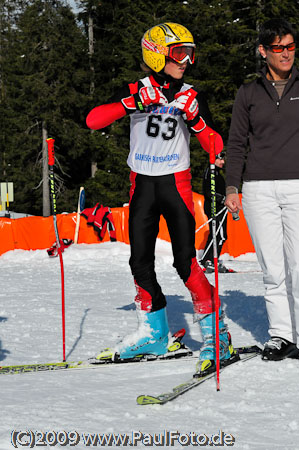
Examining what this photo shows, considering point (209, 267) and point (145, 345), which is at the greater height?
point (145, 345)

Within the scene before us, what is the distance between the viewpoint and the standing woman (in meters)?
4.34

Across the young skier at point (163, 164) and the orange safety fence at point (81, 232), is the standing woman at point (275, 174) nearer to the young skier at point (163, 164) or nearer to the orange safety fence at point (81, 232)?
the young skier at point (163, 164)

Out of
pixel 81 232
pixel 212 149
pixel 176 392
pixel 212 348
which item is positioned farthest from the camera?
pixel 81 232

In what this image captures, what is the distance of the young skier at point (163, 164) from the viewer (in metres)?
4.30

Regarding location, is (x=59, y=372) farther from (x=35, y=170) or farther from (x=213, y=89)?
(x=35, y=170)

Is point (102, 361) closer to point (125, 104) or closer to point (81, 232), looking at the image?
point (125, 104)

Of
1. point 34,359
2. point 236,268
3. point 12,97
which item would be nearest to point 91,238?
point 236,268

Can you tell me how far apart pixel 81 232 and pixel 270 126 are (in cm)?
1059

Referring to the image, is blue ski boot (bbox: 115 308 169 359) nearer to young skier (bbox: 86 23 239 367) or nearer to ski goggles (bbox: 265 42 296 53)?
young skier (bbox: 86 23 239 367)

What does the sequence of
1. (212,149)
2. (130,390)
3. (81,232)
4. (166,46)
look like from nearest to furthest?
(130,390) → (212,149) → (166,46) → (81,232)

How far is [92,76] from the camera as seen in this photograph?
4084 cm

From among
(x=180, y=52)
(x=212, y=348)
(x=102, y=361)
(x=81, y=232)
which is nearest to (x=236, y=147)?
(x=180, y=52)

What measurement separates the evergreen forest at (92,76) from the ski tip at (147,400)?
27.4 metres

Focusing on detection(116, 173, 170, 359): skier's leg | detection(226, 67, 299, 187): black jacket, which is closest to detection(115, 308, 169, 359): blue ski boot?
detection(116, 173, 170, 359): skier's leg
